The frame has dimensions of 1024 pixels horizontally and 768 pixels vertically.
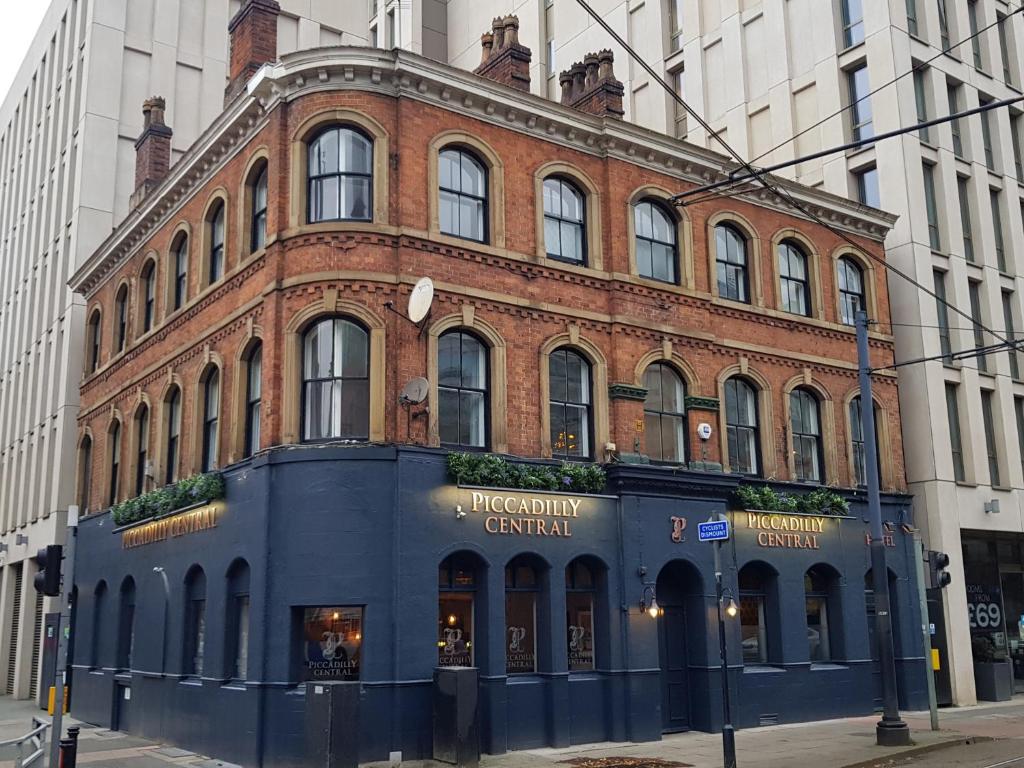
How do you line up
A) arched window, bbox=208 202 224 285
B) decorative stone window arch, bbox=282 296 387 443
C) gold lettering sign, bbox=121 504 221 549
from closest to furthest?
decorative stone window arch, bbox=282 296 387 443
gold lettering sign, bbox=121 504 221 549
arched window, bbox=208 202 224 285

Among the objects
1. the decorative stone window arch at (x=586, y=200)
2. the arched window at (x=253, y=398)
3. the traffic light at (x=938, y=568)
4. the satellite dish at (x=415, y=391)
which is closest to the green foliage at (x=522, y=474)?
the satellite dish at (x=415, y=391)

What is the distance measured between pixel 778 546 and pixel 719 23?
18904 mm

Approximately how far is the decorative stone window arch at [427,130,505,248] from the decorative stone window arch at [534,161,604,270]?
35.8 inches

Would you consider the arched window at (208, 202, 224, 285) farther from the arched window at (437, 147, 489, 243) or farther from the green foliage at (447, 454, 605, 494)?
the green foliage at (447, 454, 605, 494)

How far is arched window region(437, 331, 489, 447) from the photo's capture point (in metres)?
19.4

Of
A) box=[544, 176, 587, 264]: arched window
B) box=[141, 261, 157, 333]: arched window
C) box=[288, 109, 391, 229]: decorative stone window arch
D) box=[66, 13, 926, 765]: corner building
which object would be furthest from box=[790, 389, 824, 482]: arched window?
box=[141, 261, 157, 333]: arched window

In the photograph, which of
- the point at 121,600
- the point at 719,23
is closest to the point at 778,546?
the point at 121,600

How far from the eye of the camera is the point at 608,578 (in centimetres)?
2030

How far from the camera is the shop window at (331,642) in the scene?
57.6ft

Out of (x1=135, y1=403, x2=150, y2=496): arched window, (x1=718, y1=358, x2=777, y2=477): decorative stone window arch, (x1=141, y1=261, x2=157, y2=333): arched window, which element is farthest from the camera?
(x1=141, y1=261, x2=157, y2=333): arched window

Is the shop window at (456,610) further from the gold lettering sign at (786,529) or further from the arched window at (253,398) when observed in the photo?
the gold lettering sign at (786,529)

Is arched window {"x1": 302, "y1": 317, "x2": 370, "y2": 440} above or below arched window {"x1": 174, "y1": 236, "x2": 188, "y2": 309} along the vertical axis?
below

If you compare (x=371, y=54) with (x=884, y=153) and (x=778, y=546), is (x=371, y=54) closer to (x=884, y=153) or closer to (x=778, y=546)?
(x=778, y=546)

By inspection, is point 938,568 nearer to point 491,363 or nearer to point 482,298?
point 491,363
